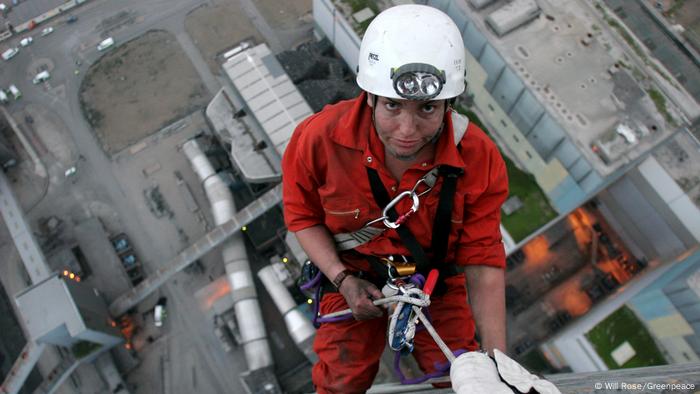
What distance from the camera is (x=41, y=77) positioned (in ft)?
102

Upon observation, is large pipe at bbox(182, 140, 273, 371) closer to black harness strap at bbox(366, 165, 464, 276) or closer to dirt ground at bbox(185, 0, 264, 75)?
dirt ground at bbox(185, 0, 264, 75)

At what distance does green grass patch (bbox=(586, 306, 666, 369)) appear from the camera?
19.9m

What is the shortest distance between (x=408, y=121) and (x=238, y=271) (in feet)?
67.0

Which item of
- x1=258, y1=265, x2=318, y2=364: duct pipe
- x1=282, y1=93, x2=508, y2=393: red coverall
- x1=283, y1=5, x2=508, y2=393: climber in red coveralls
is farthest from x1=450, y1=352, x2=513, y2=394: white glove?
x1=258, y1=265, x2=318, y2=364: duct pipe

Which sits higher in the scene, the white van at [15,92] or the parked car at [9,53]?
the parked car at [9,53]

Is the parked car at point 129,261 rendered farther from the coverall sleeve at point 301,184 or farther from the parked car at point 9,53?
the coverall sleeve at point 301,184

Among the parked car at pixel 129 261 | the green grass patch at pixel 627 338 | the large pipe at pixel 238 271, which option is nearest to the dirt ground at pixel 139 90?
the large pipe at pixel 238 271

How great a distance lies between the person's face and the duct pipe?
18.3m

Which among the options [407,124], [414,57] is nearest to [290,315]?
[407,124]

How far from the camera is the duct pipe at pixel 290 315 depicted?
23219 millimetres

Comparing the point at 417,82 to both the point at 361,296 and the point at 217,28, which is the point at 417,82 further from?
the point at 217,28

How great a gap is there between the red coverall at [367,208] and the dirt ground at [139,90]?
24721 mm

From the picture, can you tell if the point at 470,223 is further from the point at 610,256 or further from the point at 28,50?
the point at 28,50

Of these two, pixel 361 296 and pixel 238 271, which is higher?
pixel 238 271
